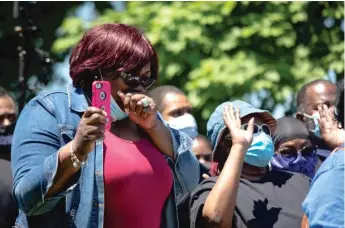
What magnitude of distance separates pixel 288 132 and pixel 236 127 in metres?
1.15

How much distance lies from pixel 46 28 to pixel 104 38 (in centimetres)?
1243

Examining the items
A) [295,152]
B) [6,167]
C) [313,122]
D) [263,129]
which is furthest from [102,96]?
[313,122]

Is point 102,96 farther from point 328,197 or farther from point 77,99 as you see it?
point 328,197

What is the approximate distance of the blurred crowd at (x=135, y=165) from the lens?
12.7ft

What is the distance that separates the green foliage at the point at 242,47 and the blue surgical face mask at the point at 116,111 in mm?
7868

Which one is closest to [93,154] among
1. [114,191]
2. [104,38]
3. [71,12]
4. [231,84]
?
[114,191]

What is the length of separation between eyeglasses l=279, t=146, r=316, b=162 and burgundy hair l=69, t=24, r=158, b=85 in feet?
6.36

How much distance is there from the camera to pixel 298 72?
12445mm

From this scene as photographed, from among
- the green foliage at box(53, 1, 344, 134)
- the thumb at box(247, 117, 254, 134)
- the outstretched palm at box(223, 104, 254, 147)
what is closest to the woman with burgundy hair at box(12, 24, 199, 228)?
the outstretched palm at box(223, 104, 254, 147)

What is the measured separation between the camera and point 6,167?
561 centimetres

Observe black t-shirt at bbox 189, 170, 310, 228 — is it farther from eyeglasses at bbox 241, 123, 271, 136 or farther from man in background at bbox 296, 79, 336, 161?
man in background at bbox 296, 79, 336, 161

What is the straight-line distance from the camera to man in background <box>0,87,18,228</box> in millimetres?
5328

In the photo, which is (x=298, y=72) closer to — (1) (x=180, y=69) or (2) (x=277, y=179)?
(1) (x=180, y=69)

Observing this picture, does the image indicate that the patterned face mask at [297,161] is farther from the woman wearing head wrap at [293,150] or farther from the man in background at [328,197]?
the man in background at [328,197]
